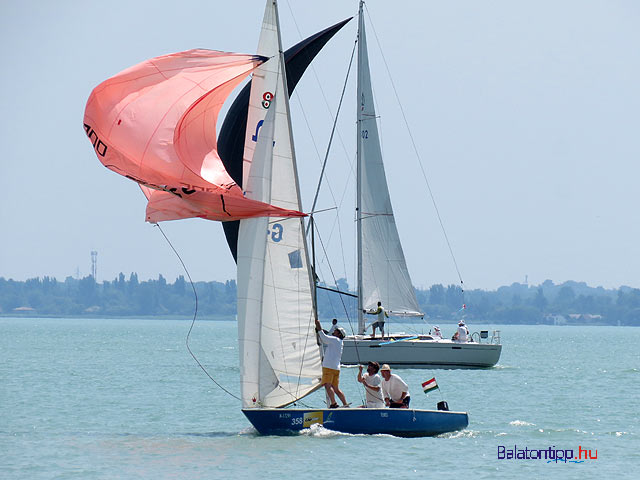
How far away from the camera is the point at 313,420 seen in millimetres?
Result: 21703

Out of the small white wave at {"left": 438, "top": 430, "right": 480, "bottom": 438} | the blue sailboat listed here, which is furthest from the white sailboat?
the blue sailboat

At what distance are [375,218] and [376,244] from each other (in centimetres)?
99

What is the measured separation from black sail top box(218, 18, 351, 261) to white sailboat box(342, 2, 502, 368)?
54.3ft

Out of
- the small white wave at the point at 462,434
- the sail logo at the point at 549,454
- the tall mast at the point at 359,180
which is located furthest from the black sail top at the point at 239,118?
the tall mast at the point at 359,180

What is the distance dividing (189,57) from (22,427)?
10163 millimetres

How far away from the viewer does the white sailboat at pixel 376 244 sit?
140 feet

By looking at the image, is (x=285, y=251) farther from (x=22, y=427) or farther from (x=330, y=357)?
(x=22, y=427)

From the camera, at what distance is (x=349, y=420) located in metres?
21.7

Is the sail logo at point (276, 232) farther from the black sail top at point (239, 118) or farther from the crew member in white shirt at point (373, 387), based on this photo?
the crew member in white shirt at point (373, 387)

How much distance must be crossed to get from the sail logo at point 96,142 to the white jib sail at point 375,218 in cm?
2257

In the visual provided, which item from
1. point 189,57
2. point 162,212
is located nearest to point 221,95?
point 189,57

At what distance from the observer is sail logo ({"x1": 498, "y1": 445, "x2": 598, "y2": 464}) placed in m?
21.8

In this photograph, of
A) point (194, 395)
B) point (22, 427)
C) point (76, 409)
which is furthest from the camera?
point (194, 395)

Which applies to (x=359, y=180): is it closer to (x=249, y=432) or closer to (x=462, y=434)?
(x=462, y=434)
